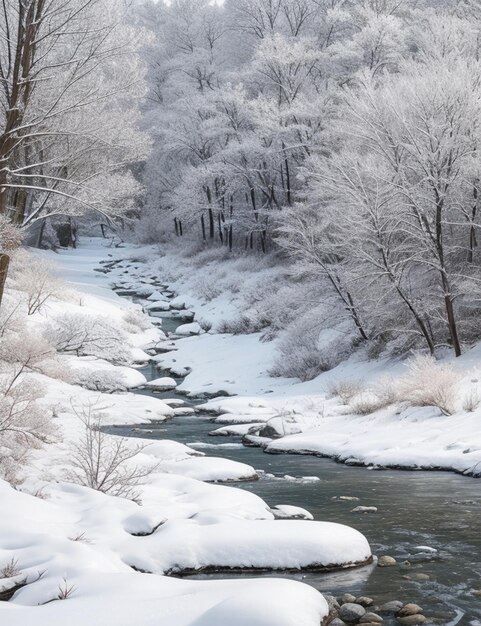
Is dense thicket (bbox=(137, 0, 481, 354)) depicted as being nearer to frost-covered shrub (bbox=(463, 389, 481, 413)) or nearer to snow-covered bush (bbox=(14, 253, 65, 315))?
frost-covered shrub (bbox=(463, 389, 481, 413))

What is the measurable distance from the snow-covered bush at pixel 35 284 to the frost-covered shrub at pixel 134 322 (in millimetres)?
2787

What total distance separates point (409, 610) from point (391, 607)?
151 millimetres

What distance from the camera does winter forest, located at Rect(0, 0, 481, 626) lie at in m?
6.05

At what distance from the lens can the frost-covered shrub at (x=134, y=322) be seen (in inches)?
1033

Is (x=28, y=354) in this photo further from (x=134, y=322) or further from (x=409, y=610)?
(x=134, y=322)

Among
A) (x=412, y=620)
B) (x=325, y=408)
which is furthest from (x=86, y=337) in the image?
(x=412, y=620)

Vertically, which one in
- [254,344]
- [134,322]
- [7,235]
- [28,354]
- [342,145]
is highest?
[342,145]

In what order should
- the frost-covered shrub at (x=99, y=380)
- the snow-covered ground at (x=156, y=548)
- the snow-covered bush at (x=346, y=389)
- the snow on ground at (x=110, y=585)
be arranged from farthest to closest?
1. the frost-covered shrub at (x=99, y=380)
2. the snow-covered bush at (x=346, y=389)
3. the snow-covered ground at (x=156, y=548)
4. the snow on ground at (x=110, y=585)

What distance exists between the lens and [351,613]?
5.26 metres

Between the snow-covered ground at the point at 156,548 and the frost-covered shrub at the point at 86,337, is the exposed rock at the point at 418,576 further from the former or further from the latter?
the frost-covered shrub at the point at 86,337

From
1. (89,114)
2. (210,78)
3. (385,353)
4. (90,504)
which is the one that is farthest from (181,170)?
(90,504)

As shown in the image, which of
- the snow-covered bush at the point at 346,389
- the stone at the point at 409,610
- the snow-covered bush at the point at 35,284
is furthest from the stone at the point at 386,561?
the snow-covered bush at the point at 35,284

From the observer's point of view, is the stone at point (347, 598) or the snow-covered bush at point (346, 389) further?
the snow-covered bush at point (346, 389)

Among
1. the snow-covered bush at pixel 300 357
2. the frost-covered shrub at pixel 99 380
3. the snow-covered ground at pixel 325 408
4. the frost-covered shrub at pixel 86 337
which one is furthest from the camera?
the frost-covered shrub at pixel 86 337
